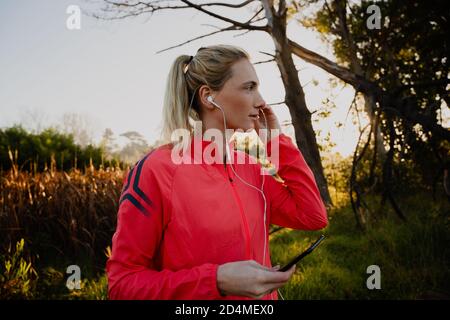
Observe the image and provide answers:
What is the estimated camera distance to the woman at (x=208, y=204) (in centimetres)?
124

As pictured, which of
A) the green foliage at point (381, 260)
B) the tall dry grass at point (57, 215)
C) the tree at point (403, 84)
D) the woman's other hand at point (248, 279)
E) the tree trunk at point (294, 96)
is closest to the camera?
the woman's other hand at point (248, 279)

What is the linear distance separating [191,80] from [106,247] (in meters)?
3.76

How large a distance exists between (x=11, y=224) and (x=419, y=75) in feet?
27.2

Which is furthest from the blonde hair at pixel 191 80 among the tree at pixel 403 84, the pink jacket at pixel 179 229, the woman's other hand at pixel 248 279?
the tree at pixel 403 84

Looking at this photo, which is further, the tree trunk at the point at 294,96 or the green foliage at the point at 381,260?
the tree trunk at the point at 294,96

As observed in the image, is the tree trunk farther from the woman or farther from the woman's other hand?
the woman's other hand

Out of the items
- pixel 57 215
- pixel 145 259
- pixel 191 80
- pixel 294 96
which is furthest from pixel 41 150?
pixel 145 259

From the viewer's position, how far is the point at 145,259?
4.39 feet

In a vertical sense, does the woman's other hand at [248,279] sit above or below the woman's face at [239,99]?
below

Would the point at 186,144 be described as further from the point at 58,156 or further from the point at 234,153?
the point at 58,156

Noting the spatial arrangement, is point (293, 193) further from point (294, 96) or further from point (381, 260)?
point (381, 260)

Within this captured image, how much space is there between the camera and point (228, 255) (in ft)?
4.70

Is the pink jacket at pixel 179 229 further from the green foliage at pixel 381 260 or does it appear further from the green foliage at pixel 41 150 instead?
the green foliage at pixel 41 150

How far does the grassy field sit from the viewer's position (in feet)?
11.6
